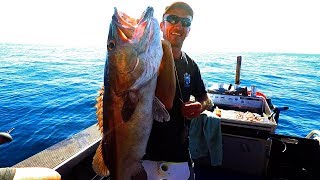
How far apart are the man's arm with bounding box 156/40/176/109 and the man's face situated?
2.57 feet

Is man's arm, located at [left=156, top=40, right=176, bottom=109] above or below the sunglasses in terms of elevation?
below

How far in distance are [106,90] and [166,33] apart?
1217mm

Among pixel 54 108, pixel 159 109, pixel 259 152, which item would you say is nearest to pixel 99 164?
pixel 159 109

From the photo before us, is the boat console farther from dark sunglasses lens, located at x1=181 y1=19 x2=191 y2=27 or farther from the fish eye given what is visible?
the fish eye

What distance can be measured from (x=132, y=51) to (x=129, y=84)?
24cm

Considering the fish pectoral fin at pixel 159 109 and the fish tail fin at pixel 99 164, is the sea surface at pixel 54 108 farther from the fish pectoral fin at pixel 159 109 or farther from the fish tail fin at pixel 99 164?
the fish tail fin at pixel 99 164

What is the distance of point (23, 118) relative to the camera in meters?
11.6

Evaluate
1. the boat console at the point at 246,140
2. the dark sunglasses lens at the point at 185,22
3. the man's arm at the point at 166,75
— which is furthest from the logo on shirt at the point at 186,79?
the boat console at the point at 246,140

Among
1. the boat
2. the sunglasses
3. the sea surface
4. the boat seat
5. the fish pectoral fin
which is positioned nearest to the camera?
the fish pectoral fin

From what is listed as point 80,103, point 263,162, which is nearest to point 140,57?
point 263,162

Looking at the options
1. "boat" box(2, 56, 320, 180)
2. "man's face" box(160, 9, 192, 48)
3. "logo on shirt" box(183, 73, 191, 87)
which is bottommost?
"boat" box(2, 56, 320, 180)

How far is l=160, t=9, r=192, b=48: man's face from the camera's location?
275 centimetres

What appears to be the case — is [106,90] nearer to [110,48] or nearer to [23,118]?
[110,48]

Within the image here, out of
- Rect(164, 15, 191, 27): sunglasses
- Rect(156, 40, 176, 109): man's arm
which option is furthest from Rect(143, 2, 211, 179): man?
Rect(156, 40, 176, 109): man's arm
